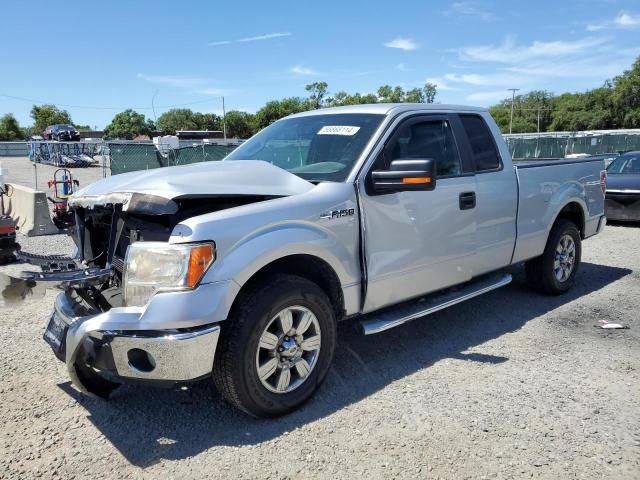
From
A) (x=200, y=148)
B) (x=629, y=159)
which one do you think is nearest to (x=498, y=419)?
(x=629, y=159)

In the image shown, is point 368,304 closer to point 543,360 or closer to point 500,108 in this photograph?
point 543,360

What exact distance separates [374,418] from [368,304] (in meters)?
0.79

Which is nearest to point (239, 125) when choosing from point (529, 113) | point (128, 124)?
point (128, 124)

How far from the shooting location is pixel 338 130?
406 cm

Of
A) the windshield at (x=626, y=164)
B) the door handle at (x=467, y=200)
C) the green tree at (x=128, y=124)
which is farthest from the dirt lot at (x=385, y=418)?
the green tree at (x=128, y=124)

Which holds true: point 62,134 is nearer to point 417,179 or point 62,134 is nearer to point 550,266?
point 550,266

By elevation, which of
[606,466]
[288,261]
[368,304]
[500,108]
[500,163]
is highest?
[500,108]

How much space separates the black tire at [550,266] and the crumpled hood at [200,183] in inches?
127

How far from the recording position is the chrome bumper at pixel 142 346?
2732mm

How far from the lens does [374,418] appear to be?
3223 millimetres

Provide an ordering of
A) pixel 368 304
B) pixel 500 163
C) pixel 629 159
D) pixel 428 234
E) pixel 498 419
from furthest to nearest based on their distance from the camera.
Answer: pixel 629 159 < pixel 500 163 < pixel 428 234 < pixel 368 304 < pixel 498 419

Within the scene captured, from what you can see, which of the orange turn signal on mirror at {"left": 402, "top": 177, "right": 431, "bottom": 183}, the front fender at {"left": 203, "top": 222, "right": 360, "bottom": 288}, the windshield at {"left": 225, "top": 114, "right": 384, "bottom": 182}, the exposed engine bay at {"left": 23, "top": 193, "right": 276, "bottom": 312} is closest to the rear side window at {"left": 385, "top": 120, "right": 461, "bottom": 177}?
the windshield at {"left": 225, "top": 114, "right": 384, "bottom": 182}

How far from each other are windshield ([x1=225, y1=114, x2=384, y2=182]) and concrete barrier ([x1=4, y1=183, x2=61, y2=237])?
5.74 metres

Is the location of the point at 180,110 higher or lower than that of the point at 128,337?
higher
